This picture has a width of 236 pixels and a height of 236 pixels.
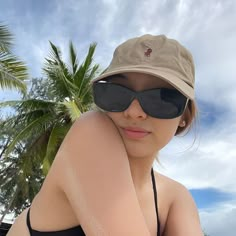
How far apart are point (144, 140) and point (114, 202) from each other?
10.1 inches

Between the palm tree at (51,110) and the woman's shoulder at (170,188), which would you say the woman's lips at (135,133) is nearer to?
the woman's shoulder at (170,188)

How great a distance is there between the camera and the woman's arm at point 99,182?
966mm

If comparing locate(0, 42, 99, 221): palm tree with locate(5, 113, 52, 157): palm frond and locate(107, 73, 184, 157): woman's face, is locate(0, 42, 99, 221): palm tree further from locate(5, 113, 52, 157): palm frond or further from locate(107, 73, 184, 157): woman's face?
locate(107, 73, 184, 157): woman's face

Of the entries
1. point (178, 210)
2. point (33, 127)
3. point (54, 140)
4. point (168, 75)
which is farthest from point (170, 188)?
point (33, 127)

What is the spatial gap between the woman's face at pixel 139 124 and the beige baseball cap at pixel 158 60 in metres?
0.03

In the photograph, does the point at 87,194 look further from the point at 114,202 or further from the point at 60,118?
the point at 60,118

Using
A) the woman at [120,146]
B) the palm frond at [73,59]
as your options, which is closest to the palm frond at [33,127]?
the palm frond at [73,59]

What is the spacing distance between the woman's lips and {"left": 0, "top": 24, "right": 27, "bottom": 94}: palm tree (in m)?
7.77

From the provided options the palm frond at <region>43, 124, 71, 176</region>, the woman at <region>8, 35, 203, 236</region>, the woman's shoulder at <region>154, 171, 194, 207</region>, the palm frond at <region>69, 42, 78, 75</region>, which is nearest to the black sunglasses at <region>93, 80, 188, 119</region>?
the woman at <region>8, 35, 203, 236</region>

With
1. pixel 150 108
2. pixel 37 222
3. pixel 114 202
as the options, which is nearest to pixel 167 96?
pixel 150 108

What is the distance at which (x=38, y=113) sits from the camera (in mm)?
12891

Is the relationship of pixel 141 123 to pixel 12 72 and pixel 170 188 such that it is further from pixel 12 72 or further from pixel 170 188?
pixel 12 72

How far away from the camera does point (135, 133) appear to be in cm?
115

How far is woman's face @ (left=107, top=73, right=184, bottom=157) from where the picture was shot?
1.15 metres
